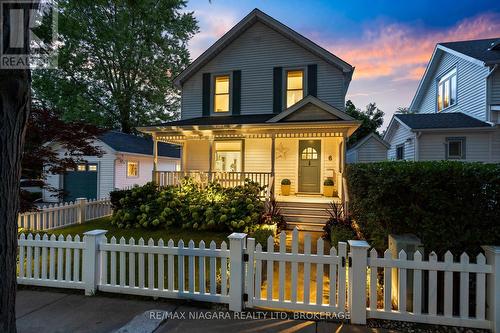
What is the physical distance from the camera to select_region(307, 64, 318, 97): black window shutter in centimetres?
1120

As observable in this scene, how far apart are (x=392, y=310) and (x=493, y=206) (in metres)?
1.80

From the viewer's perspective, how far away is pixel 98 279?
12.6 ft

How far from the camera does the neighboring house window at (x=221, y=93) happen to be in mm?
12367

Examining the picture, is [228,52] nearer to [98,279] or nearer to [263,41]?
[263,41]

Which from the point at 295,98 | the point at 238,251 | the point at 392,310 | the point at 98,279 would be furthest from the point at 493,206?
the point at 295,98

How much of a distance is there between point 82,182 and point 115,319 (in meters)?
14.7

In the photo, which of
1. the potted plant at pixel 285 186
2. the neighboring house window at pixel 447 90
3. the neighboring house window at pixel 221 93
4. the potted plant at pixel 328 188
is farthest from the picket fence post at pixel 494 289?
the neighboring house window at pixel 447 90

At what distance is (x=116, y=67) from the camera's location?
76.4 feet

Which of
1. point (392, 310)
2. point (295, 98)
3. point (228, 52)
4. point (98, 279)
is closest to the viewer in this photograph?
point (392, 310)

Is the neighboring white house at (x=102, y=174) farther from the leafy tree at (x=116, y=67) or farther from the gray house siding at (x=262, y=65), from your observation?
the leafy tree at (x=116, y=67)

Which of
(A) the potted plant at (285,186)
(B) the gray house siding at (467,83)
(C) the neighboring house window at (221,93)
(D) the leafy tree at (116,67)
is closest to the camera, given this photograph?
(A) the potted plant at (285,186)

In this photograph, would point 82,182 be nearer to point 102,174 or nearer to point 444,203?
point 102,174

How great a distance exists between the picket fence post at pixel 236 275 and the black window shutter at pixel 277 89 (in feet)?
29.1

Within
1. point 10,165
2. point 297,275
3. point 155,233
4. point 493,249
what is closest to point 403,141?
point 493,249
